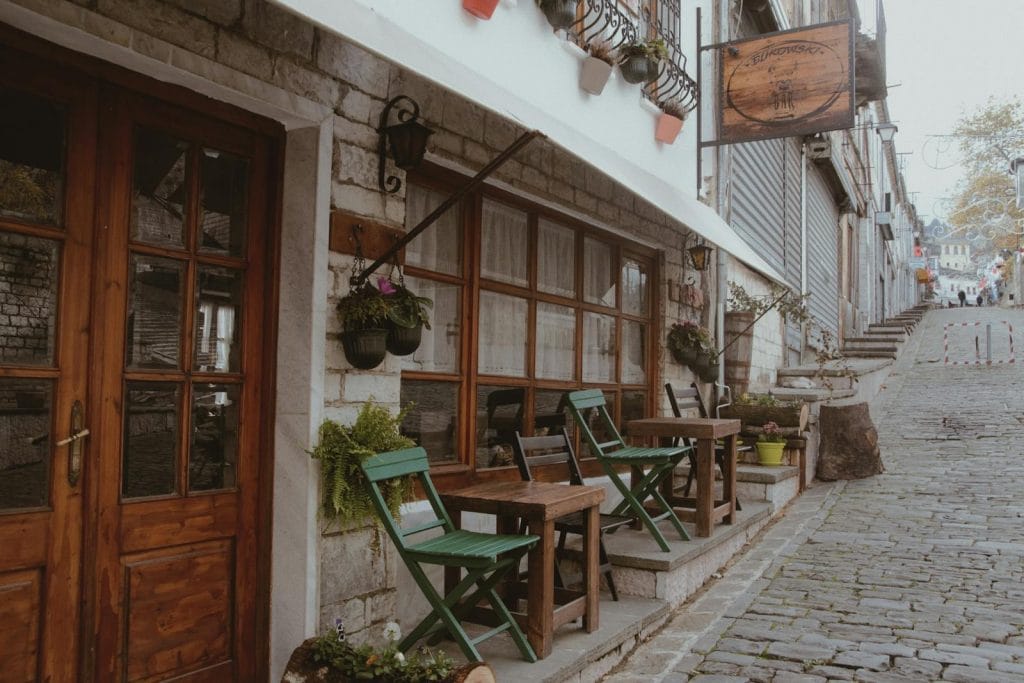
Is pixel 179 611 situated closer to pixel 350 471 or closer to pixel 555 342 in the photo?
pixel 350 471

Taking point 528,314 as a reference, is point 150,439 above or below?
below

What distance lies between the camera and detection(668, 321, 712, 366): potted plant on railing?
24.2ft

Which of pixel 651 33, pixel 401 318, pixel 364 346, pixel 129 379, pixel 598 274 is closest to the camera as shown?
pixel 129 379

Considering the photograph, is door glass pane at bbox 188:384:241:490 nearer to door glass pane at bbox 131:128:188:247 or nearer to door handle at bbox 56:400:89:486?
door handle at bbox 56:400:89:486

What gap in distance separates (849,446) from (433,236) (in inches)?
225

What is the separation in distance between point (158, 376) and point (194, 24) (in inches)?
52.6

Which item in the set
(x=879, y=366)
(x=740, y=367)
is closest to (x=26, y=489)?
(x=740, y=367)

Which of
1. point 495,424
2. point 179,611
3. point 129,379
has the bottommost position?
point 179,611

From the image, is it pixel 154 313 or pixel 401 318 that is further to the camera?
pixel 401 318

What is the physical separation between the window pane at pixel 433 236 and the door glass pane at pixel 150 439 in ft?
5.46

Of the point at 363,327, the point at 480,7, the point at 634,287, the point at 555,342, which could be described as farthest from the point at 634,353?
the point at 363,327

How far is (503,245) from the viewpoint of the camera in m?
5.35

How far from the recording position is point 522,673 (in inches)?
137

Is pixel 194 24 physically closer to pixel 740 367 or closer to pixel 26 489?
pixel 26 489
